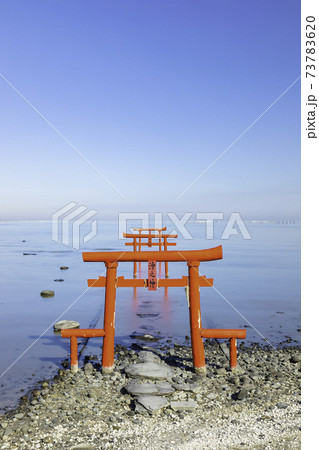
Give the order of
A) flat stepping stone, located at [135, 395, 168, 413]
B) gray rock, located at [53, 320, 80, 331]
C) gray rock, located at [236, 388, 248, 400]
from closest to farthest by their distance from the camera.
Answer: flat stepping stone, located at [135, 395, 168, 413], gray rock, located at [236, 388, 248, 400], gray rock, located at [53, 320, 80, 331]

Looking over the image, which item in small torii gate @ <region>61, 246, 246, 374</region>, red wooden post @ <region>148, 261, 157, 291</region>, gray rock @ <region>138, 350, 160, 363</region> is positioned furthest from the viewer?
gray rock @ <region>138, 350, 160, 363</region>

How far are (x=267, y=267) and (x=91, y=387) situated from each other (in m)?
18.1

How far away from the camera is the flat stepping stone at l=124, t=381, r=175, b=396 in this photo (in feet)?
18.6

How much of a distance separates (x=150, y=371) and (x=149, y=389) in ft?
2.18

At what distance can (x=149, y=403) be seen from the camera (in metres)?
5.32

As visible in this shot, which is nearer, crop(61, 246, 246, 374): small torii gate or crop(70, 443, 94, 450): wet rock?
crop(70, 443, 94, 450): wet rock

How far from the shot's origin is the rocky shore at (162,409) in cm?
452

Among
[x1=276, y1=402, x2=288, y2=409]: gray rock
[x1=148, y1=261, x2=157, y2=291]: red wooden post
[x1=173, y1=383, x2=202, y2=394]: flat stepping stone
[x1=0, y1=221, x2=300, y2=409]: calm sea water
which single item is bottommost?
[x1=0, y1=221, x2=300, y2=409]: calm sea water

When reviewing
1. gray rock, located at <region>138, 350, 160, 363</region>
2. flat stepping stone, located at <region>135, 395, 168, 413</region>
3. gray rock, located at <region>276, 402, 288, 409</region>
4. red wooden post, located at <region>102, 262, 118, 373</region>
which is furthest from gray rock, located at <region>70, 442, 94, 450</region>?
gray rock, located at <region>138, 350, 160, 363</region>

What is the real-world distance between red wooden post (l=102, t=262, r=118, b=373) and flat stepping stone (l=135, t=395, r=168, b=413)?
137cm

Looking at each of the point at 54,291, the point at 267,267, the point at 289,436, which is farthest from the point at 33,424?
the point at 267,267

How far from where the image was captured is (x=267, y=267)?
22.6m

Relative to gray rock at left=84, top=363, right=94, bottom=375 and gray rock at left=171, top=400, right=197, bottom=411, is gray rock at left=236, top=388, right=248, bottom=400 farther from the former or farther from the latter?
gray rock at left=84, top=363, right=94, bottom=375
